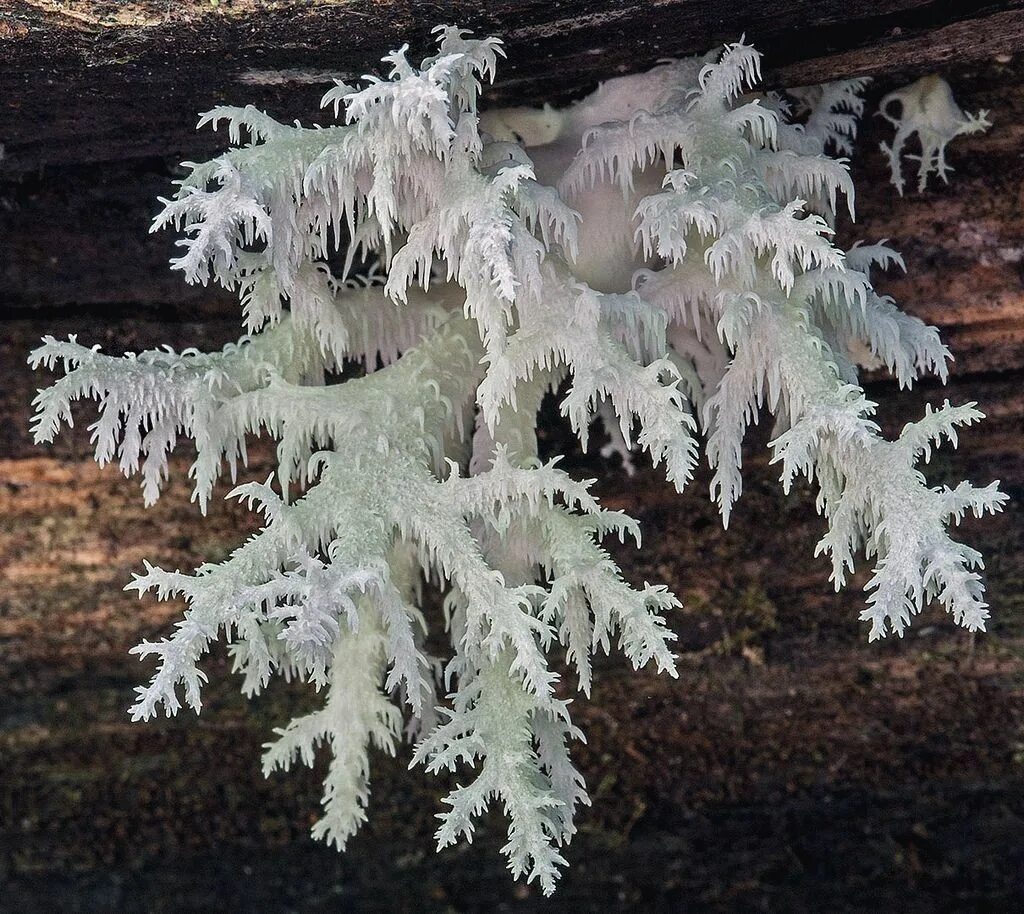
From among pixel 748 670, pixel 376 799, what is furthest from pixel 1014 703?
pixel 376 799

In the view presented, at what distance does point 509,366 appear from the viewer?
1.80 metres

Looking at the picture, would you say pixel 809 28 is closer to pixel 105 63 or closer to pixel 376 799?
pixel 105 63

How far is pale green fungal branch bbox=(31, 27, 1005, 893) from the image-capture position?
5.50ft

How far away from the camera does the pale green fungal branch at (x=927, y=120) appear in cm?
214

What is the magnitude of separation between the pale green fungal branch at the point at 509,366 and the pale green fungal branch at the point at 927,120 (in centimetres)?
17

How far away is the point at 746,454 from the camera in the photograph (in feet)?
8.00

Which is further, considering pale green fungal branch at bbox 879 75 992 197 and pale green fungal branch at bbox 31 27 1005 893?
pale green fungal branch at bbox 879 75 992 197

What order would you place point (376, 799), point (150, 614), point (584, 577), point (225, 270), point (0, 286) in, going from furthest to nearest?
point (376, 799), point (150, 614), point (0, 286), point (584, 577), point (225, 270)

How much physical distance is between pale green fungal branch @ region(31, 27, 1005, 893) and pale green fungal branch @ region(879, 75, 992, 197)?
17cm

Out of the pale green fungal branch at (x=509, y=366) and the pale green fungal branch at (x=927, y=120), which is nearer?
the pale green fungal branch at (x=509, y=366)

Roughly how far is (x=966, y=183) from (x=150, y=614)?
225 centimetres

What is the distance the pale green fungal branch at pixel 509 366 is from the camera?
1.68 meters

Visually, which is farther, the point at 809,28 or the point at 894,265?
the point at 894,265

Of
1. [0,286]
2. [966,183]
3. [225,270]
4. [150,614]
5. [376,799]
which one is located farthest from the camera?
[376,799]
